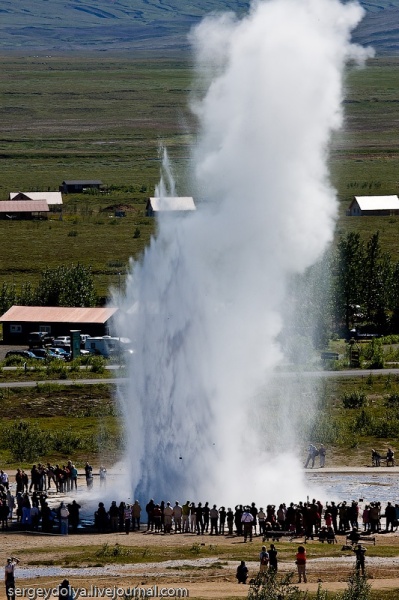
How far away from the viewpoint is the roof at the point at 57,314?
84.0 meters

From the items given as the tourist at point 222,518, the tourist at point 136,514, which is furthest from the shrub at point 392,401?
the tourist at point 136,514

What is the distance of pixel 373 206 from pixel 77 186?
136ft

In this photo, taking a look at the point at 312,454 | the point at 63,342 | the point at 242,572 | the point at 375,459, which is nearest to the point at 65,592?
the point at 242,572

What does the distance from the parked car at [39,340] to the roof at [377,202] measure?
7003 cm

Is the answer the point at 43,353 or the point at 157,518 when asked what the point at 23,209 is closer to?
the point at 43,353

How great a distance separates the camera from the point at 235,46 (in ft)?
173

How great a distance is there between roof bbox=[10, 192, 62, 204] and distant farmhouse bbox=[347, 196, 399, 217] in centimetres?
3274

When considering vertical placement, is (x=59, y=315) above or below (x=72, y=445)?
above

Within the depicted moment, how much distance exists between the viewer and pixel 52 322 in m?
84.4

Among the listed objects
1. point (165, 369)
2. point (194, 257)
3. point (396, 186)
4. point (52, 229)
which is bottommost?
point (165, 369)

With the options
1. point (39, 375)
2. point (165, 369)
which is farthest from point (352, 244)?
point (165, 369)

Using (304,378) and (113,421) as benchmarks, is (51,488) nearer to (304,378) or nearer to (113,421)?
(113,421)

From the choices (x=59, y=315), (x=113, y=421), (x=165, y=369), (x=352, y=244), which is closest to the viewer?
(x=165, y=369)

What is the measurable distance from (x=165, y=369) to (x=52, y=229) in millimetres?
92882
